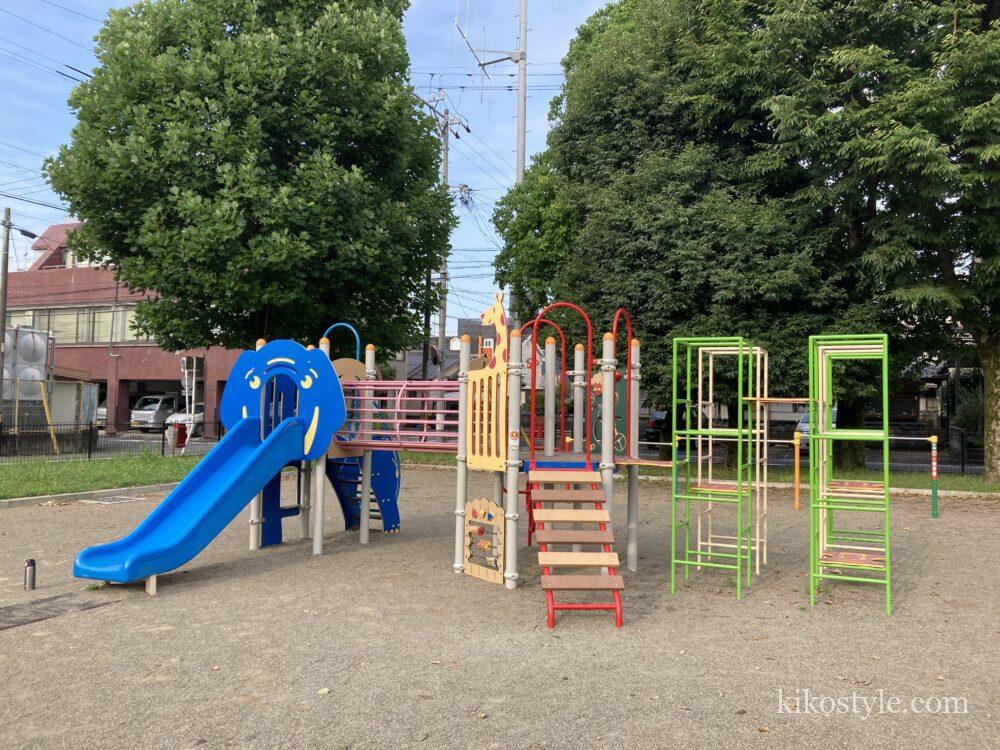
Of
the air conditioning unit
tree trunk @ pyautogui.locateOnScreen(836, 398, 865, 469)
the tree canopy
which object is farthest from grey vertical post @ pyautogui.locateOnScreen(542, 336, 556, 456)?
the air conditioning unit

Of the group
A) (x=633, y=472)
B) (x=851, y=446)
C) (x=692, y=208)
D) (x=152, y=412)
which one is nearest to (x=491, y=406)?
(x=633, y=472)

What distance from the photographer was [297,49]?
15.5m

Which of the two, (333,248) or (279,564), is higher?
(333,248)

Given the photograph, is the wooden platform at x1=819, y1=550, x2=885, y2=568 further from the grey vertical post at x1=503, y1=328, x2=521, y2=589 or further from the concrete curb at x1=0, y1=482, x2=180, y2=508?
the concrete curb at x1=0, y1=482, x2=180, y2=508

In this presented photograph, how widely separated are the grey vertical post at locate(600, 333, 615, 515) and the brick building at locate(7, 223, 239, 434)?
3255 centimetres

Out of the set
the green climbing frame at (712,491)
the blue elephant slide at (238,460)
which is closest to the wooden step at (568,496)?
the green climbing frame at (712,491)

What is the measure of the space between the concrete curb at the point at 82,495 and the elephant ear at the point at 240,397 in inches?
222

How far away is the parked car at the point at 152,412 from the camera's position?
35.0m

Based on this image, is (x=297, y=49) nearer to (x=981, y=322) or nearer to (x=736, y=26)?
(x=736, y=26)

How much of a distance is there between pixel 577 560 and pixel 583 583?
0.23 m

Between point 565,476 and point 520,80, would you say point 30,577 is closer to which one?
point 565,476

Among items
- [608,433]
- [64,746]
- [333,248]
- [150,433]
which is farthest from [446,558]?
[150,433]

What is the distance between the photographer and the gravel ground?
4105mm

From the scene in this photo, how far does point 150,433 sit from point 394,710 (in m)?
34.0
